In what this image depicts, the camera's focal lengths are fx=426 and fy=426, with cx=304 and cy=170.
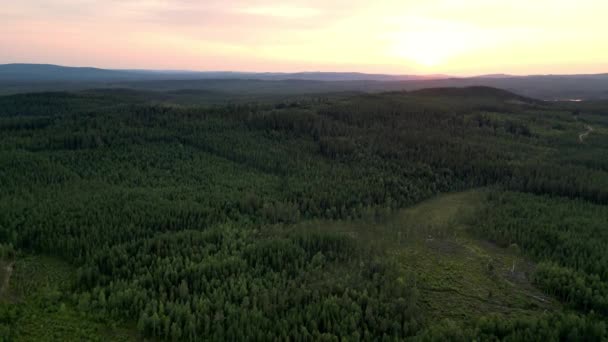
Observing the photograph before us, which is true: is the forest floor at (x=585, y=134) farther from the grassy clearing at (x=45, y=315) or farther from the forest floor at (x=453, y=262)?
the grassy clearing at (x=45, y=315)

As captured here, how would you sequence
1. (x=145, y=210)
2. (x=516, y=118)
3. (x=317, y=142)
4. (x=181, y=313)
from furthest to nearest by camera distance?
(x=516, y=118), (x=317, y=142), (x=145, y=210), (x=181, y=313)

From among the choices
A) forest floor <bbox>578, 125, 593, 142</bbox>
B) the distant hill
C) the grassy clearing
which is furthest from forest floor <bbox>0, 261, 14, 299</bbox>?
the distant hill

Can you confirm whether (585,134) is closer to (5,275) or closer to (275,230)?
(275,230)

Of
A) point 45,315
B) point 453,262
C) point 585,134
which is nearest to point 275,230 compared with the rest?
point 453,262

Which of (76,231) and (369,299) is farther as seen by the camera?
(76,231)

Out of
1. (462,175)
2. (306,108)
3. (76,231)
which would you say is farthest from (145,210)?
(306,108)

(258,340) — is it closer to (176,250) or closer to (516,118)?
(176,250)
